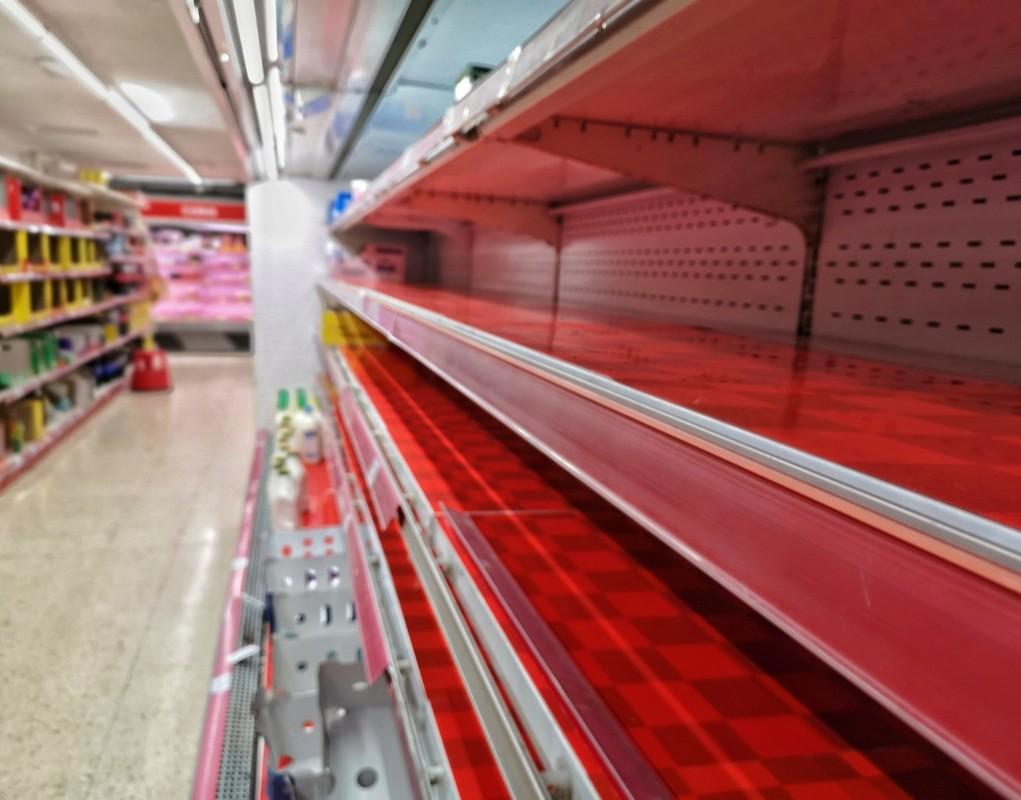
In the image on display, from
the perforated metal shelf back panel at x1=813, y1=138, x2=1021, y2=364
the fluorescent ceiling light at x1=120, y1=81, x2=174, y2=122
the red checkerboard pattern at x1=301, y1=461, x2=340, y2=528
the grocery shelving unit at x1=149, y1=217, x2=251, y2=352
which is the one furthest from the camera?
the grocery shelving unit at x1=149, y1=217, x2=251, y2=352

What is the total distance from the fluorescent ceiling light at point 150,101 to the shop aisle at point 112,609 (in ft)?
7.27

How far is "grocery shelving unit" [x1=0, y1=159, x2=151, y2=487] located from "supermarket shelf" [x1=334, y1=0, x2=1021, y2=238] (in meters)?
4.33

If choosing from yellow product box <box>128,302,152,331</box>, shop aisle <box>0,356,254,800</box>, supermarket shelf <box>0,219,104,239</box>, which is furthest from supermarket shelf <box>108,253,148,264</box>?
shop aisle <box>0,356,254,800</box>

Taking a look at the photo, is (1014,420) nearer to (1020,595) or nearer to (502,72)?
(1020,595)

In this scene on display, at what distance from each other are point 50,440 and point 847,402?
5.83 metres

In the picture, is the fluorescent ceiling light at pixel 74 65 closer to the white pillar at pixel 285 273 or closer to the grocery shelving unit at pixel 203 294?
the white pillar at pixel 285 273

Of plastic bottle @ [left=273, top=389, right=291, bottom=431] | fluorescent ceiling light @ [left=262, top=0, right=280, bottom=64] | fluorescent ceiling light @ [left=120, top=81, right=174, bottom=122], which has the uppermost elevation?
fluorescent ceiling light @ [left=120, top=81, right=174, bottom=122]

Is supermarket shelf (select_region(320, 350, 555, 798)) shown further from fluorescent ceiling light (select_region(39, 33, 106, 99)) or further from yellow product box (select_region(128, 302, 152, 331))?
yellow product box (select_region(128, 302, 152, 331))

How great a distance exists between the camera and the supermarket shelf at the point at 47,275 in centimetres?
460

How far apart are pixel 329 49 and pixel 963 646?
105 inches

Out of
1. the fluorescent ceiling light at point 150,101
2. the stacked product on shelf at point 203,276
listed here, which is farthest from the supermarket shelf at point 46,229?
the stacked product on shelf at point 203,276

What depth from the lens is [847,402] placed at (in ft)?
2.12

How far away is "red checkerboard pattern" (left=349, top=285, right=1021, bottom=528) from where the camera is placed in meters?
0.42

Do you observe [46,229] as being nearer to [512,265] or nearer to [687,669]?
[512,265]
